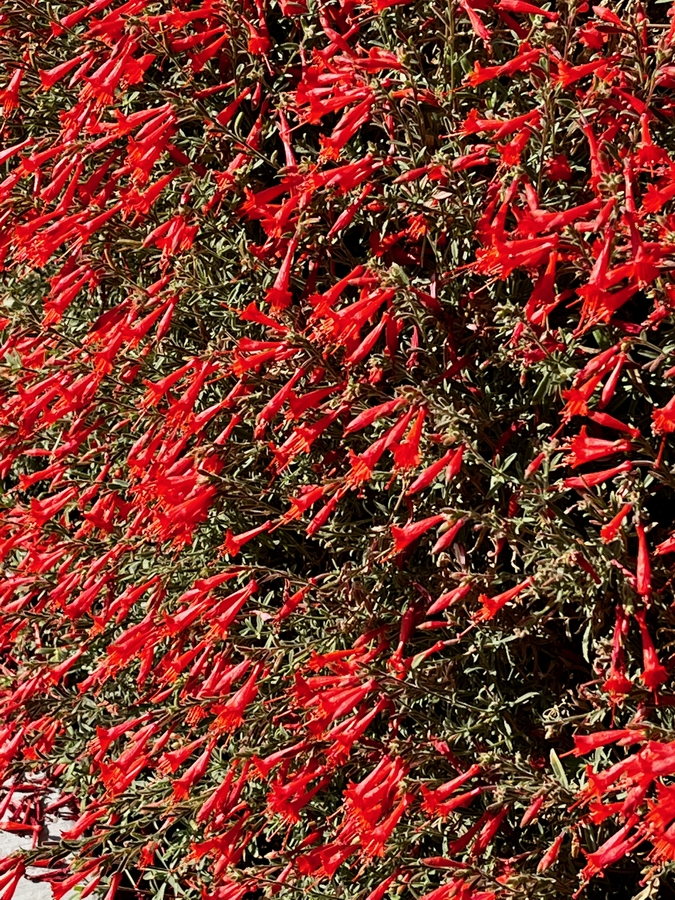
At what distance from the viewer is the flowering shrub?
245 centimetres

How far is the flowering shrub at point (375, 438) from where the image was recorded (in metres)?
2.45

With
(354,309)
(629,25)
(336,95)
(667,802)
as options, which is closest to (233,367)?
(354,309)

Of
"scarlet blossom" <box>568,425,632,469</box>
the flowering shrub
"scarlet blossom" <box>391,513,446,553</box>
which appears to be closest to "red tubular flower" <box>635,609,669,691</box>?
the flowering shrub

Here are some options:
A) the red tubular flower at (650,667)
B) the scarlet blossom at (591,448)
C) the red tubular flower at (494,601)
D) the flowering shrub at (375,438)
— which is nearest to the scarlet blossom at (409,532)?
the flowering shrub at (375,438)

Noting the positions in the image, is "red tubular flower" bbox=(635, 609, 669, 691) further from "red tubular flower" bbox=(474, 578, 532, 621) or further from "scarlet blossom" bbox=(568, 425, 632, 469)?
"scarlet blossom" bbox=(568, 425, 632, 469)

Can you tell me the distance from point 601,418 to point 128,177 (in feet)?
6.84

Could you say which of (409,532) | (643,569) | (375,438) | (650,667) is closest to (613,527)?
(643,569)

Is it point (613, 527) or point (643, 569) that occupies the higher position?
point (613, 527)

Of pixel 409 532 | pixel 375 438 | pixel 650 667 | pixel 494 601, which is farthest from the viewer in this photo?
pixel 375 438

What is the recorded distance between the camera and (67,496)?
358 cm

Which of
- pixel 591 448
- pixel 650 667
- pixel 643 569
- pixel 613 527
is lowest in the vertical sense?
pixel 650 667

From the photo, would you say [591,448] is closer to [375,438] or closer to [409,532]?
[409,532]

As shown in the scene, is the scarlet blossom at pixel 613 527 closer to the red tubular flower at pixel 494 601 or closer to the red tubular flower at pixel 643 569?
the red tubular flower at pixel 643 569

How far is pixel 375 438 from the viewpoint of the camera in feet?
9.80
